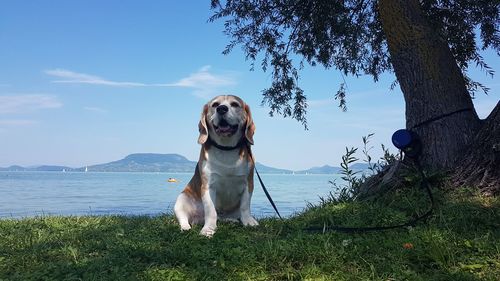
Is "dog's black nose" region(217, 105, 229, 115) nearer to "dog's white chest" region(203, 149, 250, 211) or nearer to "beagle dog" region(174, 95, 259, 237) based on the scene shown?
"beagle dog" region(174, 95, 259, 237)

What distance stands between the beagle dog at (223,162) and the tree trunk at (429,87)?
A: 244 centimetres

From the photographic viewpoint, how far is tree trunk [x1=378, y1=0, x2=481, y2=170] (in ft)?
20.4

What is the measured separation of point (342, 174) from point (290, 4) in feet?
16.9

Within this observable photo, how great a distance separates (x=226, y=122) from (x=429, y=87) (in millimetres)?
2980

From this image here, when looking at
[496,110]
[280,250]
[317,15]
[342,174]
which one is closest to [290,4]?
[317,15]

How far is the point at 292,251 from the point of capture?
13.3 feet

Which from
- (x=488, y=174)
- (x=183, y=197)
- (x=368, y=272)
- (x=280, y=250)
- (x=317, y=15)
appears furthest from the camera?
(x=317, y=15)

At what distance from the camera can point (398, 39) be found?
6.80 m

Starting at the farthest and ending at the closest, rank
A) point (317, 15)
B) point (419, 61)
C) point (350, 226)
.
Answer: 1. point (317, 15)
2. point (419, 61)
3. point (350, 226)

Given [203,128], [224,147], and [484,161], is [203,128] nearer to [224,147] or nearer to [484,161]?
[224,147]

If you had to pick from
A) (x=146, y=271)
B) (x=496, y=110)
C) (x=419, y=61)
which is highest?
(x=419, y=61)

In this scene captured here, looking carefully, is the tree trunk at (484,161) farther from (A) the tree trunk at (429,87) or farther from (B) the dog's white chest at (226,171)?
(B) the dog's white chest at (226,171)

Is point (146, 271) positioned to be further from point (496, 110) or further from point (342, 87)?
point (342, 87)

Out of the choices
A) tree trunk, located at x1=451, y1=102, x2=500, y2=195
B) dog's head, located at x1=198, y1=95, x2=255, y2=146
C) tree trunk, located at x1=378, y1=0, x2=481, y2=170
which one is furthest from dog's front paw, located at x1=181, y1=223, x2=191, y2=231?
→ tree trunk, located at x1=451, y1=102, x2=500, y2=195
